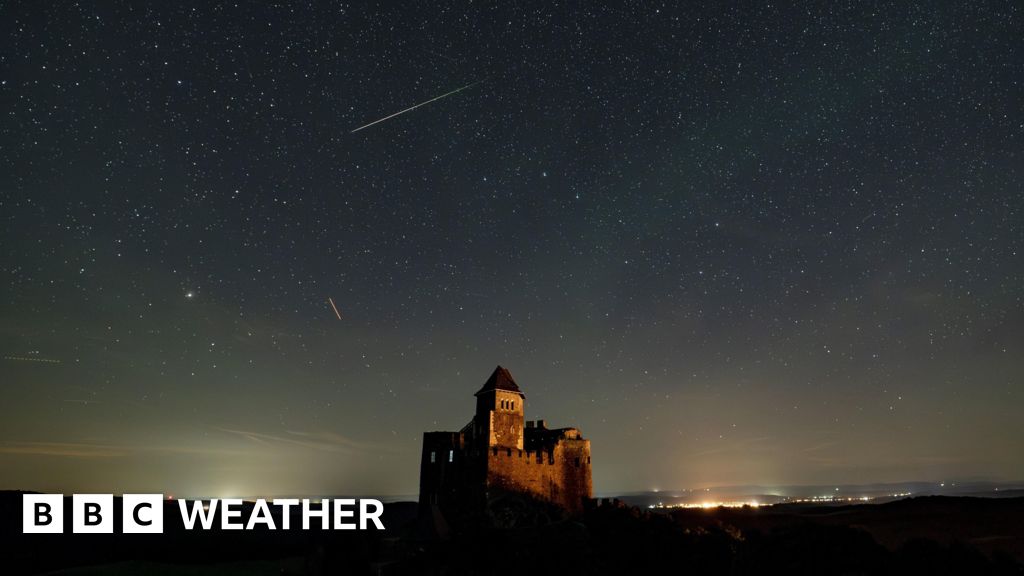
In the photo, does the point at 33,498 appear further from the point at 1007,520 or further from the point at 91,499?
the point at 1007,520

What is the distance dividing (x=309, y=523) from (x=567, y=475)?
71.2 ft

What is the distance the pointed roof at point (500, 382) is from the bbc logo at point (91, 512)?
23252mm

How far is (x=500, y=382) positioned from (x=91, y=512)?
28.2m

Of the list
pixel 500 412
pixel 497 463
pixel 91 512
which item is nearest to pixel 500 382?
pixel 500 412

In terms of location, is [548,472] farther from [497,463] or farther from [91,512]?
[91,512]

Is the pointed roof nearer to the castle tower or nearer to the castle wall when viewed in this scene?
the castle tower

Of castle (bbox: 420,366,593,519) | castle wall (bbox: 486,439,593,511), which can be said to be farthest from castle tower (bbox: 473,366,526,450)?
castle wall (bbox: 486,439,593,511)

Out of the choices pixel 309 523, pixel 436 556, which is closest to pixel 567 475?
pixel 436 556

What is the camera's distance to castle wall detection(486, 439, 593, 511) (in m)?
43.5

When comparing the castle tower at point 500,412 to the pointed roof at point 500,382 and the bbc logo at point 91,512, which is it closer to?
the pointed roof at point 500,382

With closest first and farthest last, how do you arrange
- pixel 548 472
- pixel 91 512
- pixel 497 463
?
pixel 91 512 → pixel 497 463 → pixel 548 472

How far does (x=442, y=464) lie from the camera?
4625 centimetres

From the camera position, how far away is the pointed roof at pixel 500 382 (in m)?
47.1

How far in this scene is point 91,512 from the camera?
3638 cm
